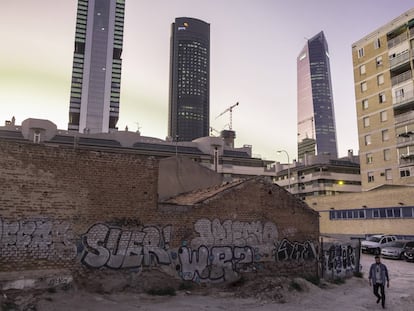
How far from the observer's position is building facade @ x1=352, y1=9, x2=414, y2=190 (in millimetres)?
44719

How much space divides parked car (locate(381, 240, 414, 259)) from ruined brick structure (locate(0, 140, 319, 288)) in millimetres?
14891

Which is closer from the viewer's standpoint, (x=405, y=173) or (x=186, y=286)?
(x=186, y=286)

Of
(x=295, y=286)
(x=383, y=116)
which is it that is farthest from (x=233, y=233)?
(x=383, y=116)

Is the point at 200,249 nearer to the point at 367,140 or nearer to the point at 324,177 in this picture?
the point at 367,140

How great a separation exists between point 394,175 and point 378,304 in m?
38.5

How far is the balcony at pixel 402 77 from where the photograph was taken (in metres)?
44.5

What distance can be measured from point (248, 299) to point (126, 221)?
4.74m

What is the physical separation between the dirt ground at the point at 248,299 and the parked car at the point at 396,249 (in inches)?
510

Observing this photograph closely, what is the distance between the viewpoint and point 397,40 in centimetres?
4672

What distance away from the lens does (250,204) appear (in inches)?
577

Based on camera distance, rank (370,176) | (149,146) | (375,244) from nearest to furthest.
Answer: (375,244)
(370,176)
(149,146)

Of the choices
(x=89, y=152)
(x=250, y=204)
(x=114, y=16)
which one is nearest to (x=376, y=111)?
(x=250, y=204)

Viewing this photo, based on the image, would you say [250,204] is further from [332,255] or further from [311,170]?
[311,170]

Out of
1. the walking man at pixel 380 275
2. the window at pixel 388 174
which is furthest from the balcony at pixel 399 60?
the walking man at pixel 380 275
